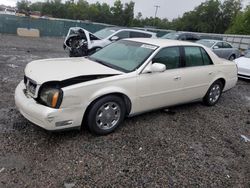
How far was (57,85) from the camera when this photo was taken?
3051 millimetres

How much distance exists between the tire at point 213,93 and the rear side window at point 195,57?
0.59 m

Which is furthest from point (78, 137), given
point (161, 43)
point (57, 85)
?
point (161, 43)

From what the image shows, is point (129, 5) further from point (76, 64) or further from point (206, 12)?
point (76, 64)

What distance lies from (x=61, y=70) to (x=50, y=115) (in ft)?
2.44

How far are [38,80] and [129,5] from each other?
65906 mm

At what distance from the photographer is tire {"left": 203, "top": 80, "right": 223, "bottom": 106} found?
5188 millimetres

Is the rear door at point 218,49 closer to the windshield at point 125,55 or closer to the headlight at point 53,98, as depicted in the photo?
the windshield at point 125,55

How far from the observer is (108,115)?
3516 millimetres

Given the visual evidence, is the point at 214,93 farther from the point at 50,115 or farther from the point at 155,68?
the point at 50,115

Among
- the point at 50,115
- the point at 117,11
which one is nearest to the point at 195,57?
the point at 50,115

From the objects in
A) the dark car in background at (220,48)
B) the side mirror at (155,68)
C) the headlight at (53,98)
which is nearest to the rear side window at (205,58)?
the side mirror at (155,68)

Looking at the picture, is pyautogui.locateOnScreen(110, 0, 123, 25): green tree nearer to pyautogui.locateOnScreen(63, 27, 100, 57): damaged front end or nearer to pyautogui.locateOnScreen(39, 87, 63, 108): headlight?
pyautogui.locateOnScreen(63, 27, 100, 57): damaged front end

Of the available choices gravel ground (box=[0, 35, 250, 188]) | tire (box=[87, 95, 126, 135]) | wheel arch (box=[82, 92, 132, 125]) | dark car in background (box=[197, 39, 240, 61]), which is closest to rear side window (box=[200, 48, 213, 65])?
gravel ground (box=[0, 35, 250, 188])

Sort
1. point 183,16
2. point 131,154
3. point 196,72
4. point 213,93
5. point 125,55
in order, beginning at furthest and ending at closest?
point 183,16
point 213,93
point 196,72
point 125,55
point 131,154
